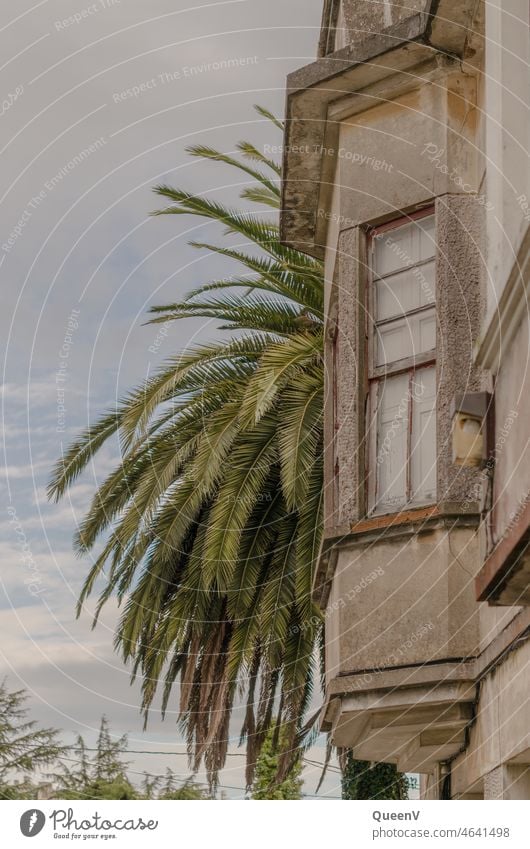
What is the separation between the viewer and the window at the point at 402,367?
8.36 metres

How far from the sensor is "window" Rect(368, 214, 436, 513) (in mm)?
8359

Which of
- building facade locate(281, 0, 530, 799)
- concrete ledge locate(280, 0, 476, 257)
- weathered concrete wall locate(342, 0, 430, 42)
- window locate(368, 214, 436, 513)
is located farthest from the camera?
weathered concrete wall locate(342, 0, 430, 42)

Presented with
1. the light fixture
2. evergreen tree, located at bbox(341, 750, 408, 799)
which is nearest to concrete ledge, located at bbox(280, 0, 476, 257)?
the light fixture

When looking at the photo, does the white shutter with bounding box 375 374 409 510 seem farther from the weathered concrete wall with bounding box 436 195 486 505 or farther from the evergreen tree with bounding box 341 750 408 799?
the evergreen tree with bounding box 341 750 408 799

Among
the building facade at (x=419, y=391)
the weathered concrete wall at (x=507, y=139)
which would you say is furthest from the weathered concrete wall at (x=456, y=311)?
the weathered concrete wall at (x=507, y=139)

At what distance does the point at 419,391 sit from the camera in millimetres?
8484

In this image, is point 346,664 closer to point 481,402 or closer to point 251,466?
point 481,402

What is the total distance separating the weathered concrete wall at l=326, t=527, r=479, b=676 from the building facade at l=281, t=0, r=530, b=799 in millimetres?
11

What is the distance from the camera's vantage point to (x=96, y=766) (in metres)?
12.0

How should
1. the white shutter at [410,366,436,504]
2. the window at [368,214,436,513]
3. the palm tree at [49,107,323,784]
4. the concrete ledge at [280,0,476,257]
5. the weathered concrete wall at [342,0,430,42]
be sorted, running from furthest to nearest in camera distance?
the palm tree at [49,107,323,784]
the weathered concrete wall at [342,0,430,42]
the concrete ledge at [280,0,476,257]
the window at [368,214,436,513]
the white shutter at [410,366,436,504]

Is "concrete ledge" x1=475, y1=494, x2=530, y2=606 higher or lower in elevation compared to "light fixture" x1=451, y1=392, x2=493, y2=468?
lower

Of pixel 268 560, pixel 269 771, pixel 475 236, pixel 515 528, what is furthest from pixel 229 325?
pixel 515 528

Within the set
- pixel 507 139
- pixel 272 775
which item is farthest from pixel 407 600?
pixel 272 775
